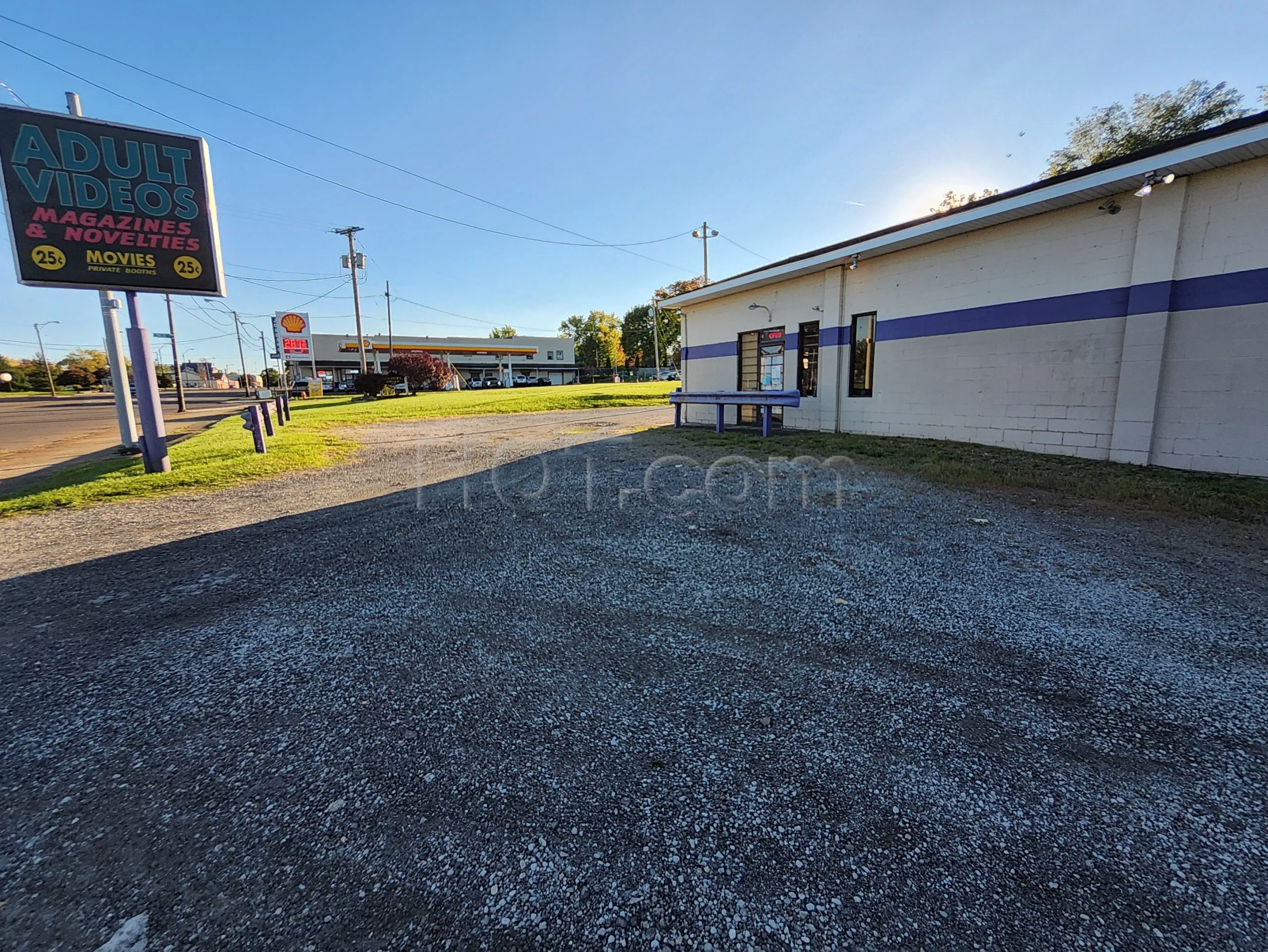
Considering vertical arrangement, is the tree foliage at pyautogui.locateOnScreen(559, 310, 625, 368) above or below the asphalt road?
above

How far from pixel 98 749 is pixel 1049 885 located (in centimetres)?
346

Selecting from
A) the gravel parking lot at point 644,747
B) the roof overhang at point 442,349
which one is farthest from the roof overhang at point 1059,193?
the roof overhang at point 442,349

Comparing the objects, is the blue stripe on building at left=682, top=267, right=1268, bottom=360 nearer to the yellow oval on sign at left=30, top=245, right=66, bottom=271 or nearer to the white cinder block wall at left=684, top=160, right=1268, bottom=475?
the white cinder block wall at left=684, top=160, right=1268, bottom=475

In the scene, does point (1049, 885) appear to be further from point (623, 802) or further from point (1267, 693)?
point (1267, 693)

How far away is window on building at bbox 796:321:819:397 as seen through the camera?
1218 cm

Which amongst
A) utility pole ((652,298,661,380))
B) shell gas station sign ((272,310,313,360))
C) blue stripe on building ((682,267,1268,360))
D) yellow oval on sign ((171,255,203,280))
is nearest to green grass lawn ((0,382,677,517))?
yellow oval on sign ((171,255,203,280))

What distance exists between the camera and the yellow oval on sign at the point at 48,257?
24.2 ft

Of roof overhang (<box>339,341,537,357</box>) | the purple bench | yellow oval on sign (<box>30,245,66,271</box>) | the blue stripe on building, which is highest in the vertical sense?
roof overhang (<box>339,341,537,357</box>)

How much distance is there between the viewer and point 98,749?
2.12 metres

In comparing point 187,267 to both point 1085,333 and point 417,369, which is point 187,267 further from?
point 417,369

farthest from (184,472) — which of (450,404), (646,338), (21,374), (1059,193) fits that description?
(21,374)

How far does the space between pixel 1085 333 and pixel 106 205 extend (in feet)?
48.5

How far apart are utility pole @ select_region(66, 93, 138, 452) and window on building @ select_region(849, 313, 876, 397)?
13.4 m

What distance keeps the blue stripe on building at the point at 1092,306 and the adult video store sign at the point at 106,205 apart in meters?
12.1
